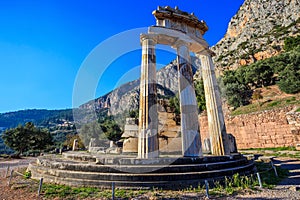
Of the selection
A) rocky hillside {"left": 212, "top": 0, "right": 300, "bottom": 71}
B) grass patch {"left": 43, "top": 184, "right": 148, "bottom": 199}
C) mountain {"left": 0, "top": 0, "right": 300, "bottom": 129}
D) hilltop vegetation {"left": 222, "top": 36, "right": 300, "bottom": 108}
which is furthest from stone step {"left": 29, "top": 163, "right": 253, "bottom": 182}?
rocky hillside {"left": 212, "top": 0, "right": 300, "bottom": 71}

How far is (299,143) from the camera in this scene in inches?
751

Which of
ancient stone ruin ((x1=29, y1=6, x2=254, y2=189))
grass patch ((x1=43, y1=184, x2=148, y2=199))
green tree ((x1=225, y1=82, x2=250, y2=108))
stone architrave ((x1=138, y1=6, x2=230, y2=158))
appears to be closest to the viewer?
grass patch ((x1=43, y1=184, x2=148, y2=199))

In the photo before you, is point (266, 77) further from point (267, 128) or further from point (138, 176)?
point (138, 176)

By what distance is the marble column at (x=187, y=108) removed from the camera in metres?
9.56

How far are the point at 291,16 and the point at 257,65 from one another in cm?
4250

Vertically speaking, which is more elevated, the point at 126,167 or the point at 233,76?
the point at 233,76

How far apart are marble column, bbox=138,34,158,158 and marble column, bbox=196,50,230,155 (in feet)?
14.5

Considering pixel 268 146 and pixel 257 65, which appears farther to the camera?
pixel 257 65

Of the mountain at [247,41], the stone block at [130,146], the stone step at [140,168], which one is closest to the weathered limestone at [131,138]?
the stone block at [130,146]

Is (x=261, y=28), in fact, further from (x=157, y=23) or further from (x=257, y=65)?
(x=157, y=23)

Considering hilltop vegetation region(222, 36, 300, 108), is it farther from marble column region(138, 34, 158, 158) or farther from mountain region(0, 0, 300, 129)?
marble column region(138, 34, 158, 158)

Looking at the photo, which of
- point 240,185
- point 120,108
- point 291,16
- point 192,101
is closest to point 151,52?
point 192,101

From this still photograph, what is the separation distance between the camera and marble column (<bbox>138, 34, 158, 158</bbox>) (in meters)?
8.76

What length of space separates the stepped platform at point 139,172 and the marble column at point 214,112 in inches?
97.3
